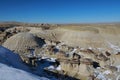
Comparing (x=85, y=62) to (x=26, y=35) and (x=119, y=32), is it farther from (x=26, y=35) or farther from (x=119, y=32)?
(x=119, y=32)

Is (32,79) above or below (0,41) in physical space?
above

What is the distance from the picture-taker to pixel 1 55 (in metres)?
14.2

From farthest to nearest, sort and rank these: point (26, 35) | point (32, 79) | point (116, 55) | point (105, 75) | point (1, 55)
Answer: point (26, 35) < point (116, 55) < point (105, 75) < point (1, 55) < point (32, 79)

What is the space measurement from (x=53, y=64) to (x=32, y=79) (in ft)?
67.9

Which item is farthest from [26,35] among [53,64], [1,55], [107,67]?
[1,55]

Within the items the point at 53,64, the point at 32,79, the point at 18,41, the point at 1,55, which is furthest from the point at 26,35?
the point at 32,79

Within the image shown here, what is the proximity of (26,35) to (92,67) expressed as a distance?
26477 mm

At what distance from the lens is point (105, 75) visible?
2633cm

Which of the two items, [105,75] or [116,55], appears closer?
[105,75]

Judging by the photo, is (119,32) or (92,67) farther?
(119,32)

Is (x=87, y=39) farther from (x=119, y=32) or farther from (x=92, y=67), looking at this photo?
(x=92, y=67)

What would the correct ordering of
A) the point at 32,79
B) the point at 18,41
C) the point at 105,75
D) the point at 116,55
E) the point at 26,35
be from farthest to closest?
the point at 26,35 → the point at 18,41 → the point at 116,55 → the point at 105,75 → the point at 32,79

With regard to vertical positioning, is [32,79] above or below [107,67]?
above

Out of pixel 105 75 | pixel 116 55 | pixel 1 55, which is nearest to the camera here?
pixel 1 55
